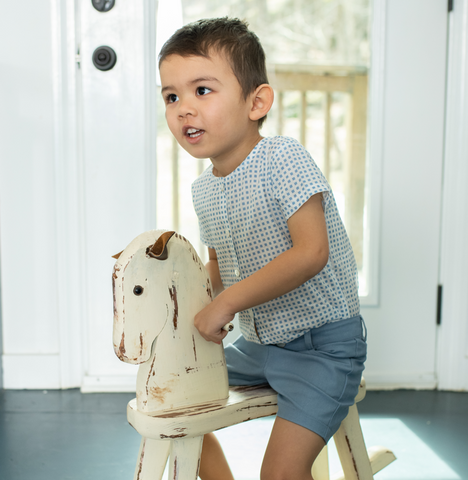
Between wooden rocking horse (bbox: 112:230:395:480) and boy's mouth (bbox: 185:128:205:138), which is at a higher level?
boy's mouth (bbox: 185:128:205:138)

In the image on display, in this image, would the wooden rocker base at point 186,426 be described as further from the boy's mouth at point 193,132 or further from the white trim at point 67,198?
the white trim at point 67,198

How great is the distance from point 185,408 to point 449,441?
728 millimetres

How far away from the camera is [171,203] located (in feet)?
4.39

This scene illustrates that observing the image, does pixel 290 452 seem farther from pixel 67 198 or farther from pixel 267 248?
pixel 67 198

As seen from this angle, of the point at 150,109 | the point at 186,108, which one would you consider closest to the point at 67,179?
the point at 150,109

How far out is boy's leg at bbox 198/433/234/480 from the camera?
73 centimetres

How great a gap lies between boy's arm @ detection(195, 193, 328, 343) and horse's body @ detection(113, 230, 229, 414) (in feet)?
0.08

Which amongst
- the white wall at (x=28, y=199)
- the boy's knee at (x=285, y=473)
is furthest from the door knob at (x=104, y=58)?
the boy's knee at (x=285, y=473)

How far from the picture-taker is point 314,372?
2.11 ft

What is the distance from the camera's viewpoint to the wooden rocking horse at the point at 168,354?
522 millimetres

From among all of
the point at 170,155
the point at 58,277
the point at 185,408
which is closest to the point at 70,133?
the point at 170,155

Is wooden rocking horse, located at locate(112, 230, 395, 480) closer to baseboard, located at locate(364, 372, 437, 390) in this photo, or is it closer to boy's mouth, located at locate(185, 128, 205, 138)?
boy's mouth, located at locate(185, 128, 205, 138)

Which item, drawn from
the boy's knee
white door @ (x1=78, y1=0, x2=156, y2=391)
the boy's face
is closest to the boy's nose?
the boy's face

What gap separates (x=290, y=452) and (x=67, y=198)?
89cm
